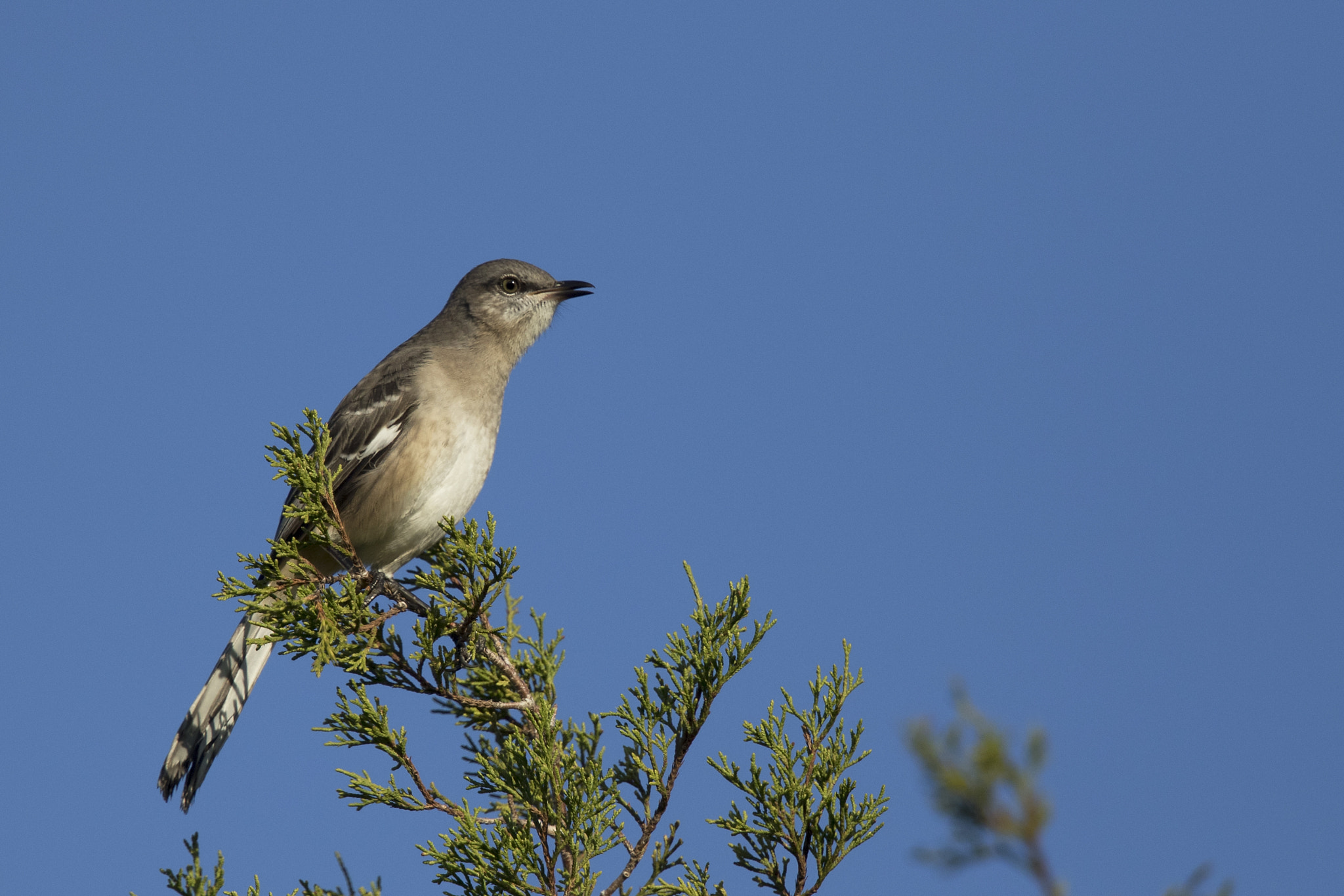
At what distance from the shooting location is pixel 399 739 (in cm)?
476

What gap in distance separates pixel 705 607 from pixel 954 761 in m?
2.34

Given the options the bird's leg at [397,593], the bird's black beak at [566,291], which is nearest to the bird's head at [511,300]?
the bird's black beak at [566,291]

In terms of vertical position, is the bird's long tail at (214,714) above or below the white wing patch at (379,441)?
below

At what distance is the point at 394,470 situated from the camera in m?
6.61

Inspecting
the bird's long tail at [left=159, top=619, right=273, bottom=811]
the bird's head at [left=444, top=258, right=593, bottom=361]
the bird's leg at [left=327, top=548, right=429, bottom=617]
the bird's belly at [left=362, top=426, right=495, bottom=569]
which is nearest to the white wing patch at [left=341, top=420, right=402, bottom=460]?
the bird's belly at [left=362, top=426, right=495, bottom=569]

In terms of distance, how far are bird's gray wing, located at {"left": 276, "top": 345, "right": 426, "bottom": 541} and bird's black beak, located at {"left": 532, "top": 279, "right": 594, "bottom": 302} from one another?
1.28 metres

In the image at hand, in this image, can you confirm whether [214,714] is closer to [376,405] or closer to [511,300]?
[376,405]

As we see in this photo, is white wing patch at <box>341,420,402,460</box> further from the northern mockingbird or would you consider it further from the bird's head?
the bird's head

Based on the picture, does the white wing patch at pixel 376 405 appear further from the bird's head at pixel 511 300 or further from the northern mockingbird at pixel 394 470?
the bird's head at pixel 511 300

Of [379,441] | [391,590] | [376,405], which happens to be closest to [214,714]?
[391,590]

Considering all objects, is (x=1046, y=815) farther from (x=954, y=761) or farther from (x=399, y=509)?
(x=399, y=509)

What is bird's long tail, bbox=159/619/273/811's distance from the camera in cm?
607

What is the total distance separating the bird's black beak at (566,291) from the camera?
8.33m

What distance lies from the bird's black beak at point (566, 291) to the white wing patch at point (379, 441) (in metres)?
1.91
